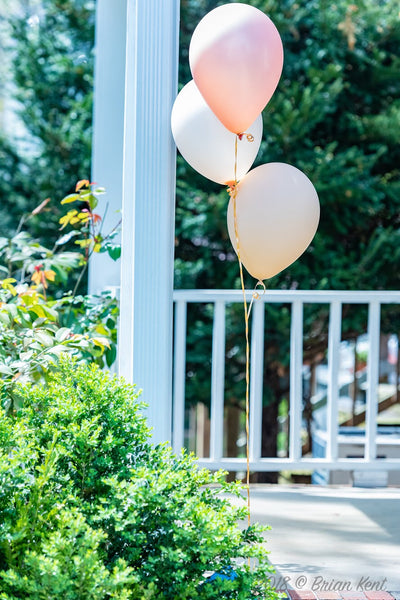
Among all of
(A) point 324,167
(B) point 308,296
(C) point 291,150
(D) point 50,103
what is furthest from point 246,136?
(D) point 50,103

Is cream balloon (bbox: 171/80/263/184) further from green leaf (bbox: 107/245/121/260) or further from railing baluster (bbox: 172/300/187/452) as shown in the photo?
railing baluster (bbox: 172/300/187/452)

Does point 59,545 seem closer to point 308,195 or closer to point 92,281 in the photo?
point 308,195

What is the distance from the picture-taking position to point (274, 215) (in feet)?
6.02

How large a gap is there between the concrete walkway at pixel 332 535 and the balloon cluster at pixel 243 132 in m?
0.94

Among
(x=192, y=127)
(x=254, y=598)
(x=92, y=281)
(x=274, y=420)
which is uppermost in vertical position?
(x=192, y=127)

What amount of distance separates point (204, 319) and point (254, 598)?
3.20 meters

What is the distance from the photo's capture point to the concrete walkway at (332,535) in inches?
81.6

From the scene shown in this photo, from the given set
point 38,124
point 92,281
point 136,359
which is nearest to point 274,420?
point 92,281

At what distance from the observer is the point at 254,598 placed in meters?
1.49

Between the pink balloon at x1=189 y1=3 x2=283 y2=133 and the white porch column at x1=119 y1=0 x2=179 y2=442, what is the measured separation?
246mm

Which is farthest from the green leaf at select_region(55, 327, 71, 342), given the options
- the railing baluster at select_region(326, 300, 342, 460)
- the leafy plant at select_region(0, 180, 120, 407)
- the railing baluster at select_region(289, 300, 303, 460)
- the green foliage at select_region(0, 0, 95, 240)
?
the green foliage at select_region(0, 0, 95, 240)

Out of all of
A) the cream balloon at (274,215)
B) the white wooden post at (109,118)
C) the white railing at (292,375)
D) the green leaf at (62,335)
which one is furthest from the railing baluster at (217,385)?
the cream balloon at (274,215)

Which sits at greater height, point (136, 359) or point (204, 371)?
point (136, 359)

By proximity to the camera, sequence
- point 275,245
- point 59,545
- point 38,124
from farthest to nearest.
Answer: point 38,124, point 275,245, point 59,545
